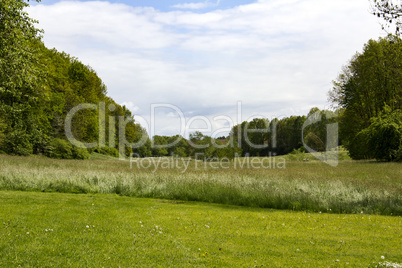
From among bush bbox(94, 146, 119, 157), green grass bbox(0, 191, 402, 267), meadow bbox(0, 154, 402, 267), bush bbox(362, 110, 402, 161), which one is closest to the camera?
green grass bbox(0, 191, 402, 267)

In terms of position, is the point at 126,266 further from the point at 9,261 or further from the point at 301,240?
the point at 301,240

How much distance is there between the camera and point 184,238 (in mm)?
6602

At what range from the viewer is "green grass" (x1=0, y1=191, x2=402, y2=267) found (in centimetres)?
539

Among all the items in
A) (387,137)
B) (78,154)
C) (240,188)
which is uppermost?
(387,137)

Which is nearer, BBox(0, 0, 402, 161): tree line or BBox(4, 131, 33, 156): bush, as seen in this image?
BBox(0, 0, 402, 161): tree line

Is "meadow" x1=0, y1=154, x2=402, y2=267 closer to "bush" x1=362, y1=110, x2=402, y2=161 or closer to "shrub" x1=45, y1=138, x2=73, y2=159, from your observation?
"bush" x1=362, y1=110, x2=402, y2=161

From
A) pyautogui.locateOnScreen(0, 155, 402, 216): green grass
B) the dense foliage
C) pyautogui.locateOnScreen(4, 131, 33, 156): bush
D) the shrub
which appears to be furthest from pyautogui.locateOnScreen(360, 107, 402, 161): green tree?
pyautogui.locateOnScreen(4, 131, 33, 156): bush

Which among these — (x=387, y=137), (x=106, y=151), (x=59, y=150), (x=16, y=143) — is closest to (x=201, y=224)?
(x=387, y=137)

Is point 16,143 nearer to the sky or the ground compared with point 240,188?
nearer to the sky

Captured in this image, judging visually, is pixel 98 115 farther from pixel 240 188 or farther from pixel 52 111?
pixel 240 188

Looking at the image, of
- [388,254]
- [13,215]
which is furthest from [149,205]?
[388,254]

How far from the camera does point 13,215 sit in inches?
322

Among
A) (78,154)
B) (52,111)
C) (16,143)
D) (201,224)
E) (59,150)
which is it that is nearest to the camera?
(201,224)

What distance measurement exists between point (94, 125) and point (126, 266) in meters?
41.3
